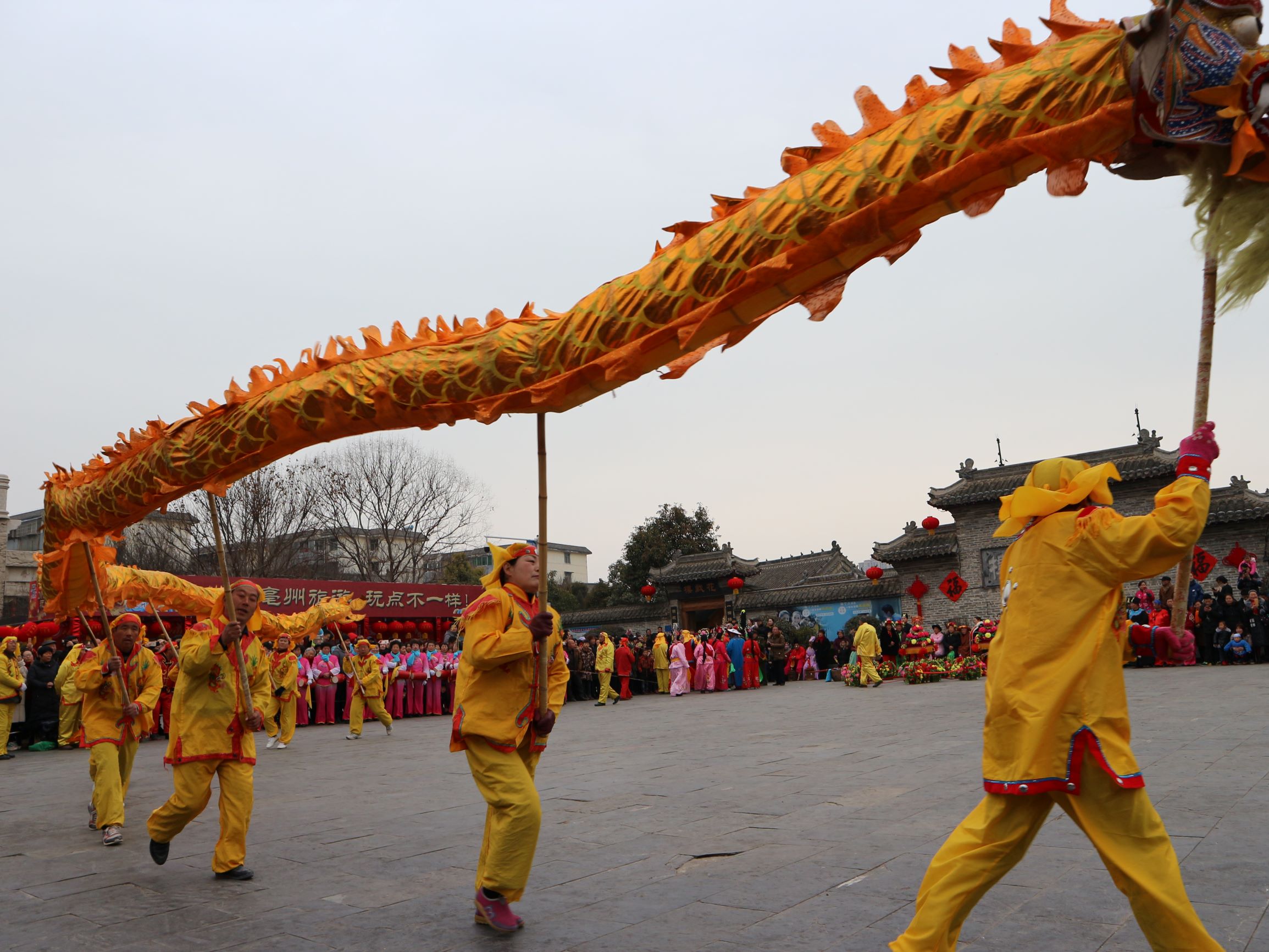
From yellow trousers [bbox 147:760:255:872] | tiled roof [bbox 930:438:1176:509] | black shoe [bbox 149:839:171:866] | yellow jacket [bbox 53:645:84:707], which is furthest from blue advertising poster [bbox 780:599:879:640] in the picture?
black shoe [bbox 149:839:171:866]

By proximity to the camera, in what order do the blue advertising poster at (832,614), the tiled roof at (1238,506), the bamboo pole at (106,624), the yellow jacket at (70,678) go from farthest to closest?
1. the blue advertising poster at (832,614)
2. the tiled roof at (1238,506)
3. the yellow jacket at (70,678)
4. the bamboo pole at (106,624)

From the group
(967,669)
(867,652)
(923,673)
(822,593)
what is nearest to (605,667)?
(867,652)

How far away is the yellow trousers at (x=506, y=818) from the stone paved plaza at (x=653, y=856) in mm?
227

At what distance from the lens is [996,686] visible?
321 centimetres

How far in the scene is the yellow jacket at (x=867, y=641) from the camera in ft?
66.2

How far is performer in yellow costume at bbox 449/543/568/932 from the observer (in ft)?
13.4

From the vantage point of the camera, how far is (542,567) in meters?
4.25

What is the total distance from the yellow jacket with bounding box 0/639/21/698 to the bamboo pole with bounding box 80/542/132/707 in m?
7.18

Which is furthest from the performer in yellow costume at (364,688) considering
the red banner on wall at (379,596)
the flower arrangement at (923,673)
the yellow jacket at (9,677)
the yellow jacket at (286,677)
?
the flower arrangement at (923,673)

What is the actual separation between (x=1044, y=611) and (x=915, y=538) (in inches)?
1085

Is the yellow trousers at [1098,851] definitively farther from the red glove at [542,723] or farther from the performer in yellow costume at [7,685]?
the performer in yellow costume at [7,685]

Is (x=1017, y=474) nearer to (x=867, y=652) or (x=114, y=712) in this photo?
(x=867, y=652)

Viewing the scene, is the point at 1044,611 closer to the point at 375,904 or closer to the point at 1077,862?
the point at 1077,862

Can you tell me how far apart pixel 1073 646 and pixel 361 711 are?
1232 centimetres
